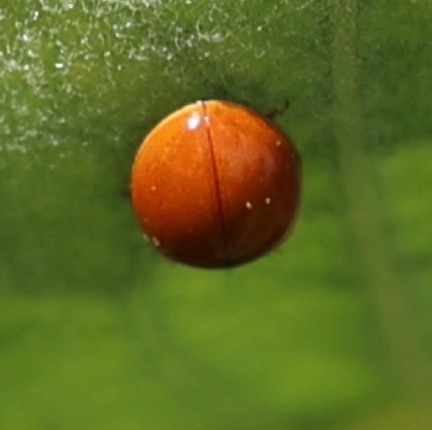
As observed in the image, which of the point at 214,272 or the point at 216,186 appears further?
the point at 214,272

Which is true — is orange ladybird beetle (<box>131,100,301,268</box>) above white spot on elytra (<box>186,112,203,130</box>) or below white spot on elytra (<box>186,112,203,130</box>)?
below

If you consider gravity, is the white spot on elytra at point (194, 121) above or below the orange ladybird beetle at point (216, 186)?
→ above

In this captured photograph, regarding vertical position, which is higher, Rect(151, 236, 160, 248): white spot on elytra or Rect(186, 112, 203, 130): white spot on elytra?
Rect(186, 112, 203, 130): white spot on elytra
